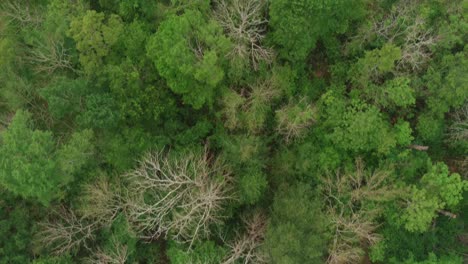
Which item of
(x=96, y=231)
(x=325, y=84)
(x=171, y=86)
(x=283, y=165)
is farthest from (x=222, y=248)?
(x=325, y=84)

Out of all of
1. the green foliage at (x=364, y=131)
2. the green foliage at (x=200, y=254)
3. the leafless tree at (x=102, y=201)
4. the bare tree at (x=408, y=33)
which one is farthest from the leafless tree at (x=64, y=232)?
the bare tree at (x=408, y=33)

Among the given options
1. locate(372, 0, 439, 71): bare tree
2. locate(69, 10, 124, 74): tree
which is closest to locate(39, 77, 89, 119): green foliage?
locate(69, 10, 124, 74): tree

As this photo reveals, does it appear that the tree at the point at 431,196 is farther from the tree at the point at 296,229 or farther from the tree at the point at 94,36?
the tree at the point at 94,36

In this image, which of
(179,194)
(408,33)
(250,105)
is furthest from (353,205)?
(408,33)

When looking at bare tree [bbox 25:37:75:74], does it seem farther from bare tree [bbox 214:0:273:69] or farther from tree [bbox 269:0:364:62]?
tree [bbox 269:0:364:62]

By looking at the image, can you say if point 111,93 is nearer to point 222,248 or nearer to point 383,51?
point 222,248

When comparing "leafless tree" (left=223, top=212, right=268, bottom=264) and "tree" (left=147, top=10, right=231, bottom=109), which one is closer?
"tree" (left=147, top=10, right=231, bottom=109)
